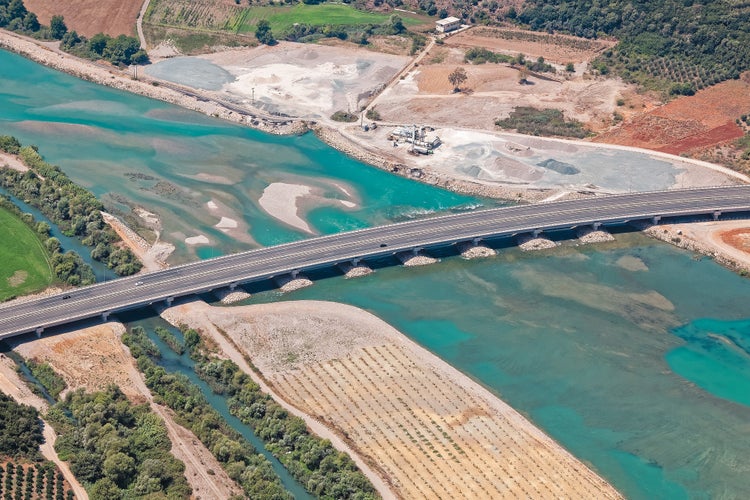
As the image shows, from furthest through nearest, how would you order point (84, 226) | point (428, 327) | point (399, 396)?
point (84, 226) < point (428, 327) < point (399, 396)

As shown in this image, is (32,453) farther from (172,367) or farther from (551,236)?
(551,236)

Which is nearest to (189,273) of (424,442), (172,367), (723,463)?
(172,367)

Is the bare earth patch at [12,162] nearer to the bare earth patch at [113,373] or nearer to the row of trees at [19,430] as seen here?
the bare earth patch at [113,373]

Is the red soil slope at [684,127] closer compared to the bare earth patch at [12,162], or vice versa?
the bare earth patch at [12,162]

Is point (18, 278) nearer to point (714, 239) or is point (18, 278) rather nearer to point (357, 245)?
point (357, 245)

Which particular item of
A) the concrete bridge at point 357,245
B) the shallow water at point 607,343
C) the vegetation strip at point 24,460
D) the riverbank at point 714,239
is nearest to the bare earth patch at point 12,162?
the concrete bridge at point 357,245

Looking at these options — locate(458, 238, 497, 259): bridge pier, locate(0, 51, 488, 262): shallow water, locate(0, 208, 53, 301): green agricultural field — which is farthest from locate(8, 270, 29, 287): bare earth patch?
locate(458, 238, 497, 259): bridge pier

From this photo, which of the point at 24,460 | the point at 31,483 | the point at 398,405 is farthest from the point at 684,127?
the point at 31,483
